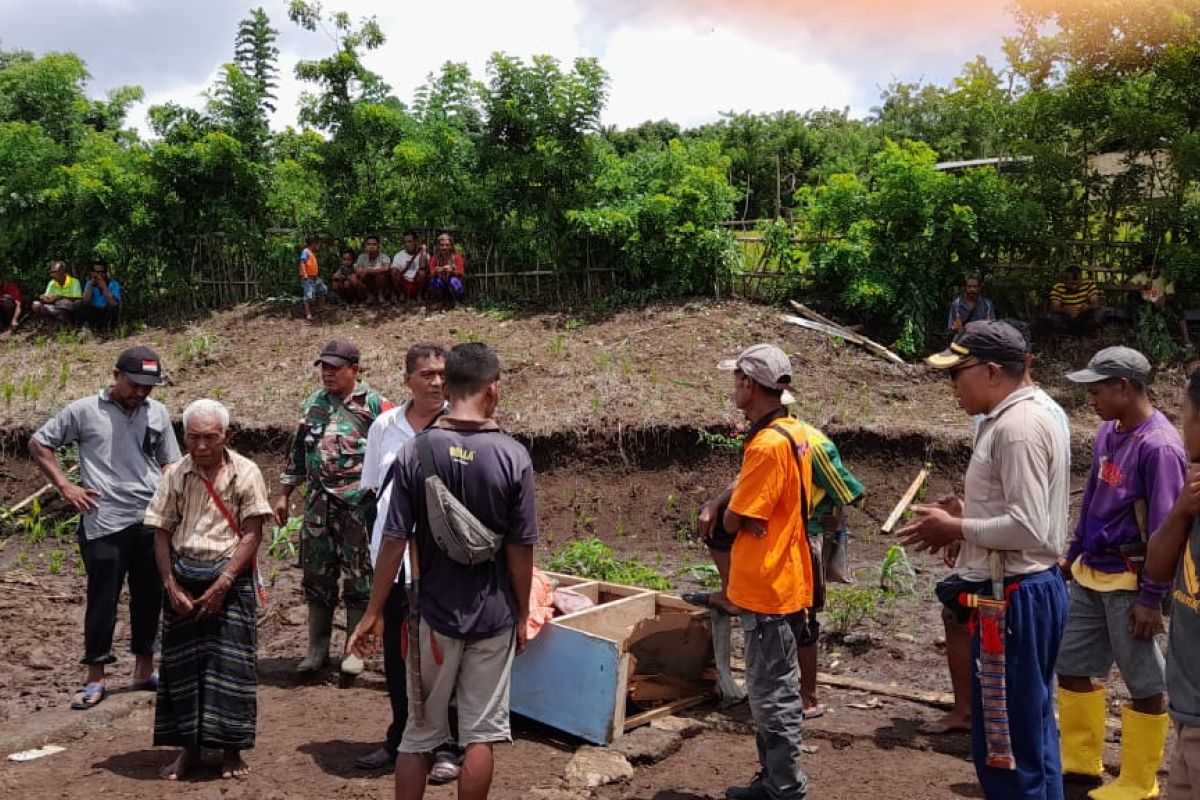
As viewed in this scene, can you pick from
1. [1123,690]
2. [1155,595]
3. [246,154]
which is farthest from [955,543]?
[246,154]

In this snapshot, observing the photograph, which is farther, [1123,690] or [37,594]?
[37,594]

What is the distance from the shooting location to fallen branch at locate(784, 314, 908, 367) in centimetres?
1335

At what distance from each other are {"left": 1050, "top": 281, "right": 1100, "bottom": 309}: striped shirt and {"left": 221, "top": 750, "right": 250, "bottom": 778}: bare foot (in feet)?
38.2

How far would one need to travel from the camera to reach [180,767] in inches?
191

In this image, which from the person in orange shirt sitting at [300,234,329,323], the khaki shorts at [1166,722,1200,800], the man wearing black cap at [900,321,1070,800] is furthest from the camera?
the person in orange shirt sitting at [300,234,329,323]

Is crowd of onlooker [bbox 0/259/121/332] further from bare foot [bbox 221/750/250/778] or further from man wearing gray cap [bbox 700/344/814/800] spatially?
man wearing gray cap [bbox 700/344/814/800]

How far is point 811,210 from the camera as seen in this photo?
14805 millimetres

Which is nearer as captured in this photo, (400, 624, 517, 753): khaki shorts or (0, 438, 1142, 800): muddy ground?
(400, 624, 517, 753): khaki shorts

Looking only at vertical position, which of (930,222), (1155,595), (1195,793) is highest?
(930,222)

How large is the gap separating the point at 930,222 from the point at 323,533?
10040 millimetres

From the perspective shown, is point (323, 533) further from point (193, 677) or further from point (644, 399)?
point (644, 399)

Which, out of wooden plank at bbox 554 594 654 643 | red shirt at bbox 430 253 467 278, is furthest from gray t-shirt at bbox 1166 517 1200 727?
red shirt at bbox 430 253 467 278

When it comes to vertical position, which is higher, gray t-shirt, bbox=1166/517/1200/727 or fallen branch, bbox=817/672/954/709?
gray t-shirt, bbox=1166/517/1200/727

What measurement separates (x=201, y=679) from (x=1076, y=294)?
1181 centimetres
